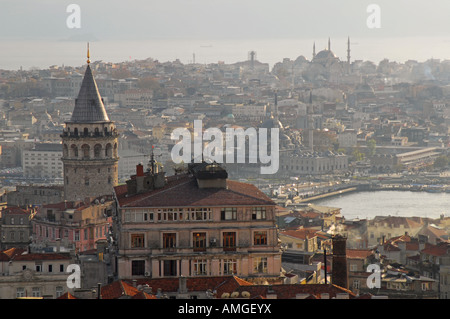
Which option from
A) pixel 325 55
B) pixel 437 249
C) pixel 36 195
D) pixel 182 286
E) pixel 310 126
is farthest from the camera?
pixel 325 55

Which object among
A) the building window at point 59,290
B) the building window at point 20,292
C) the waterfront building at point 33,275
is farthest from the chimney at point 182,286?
the building window at point 20,292

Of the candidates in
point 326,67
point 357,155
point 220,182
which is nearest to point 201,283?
point 220,182

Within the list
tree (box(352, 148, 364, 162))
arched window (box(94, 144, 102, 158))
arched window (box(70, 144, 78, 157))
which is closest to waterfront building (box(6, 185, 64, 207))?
arched window (box(70, 144, 78, 157))

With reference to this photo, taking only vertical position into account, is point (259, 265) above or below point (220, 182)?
below

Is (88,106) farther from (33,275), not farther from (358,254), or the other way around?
(33,275)

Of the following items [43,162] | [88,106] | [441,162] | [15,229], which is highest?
[88,106]

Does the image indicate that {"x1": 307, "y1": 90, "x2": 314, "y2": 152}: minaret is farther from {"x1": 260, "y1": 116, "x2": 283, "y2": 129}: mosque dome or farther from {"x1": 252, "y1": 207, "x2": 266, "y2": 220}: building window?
{"x1": 252, "y1": 207, "x2": 266, "y2": 220}: building window

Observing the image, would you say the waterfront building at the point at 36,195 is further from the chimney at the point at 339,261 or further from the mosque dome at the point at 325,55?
the mosque dome at the point at 325,55
